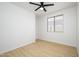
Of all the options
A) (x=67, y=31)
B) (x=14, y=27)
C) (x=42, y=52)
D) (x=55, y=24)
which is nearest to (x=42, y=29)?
(x=55, y=24)

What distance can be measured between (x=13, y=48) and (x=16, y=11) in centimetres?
158

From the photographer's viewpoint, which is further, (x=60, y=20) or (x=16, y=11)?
(x=60, y=20)

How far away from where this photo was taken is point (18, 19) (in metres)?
2.69

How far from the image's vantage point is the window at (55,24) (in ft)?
11.2

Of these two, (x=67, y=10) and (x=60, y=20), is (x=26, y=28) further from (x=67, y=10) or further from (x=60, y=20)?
(x=67, y=10)

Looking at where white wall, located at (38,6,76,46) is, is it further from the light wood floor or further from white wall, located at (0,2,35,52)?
white wall, located at (0,2,35,52)

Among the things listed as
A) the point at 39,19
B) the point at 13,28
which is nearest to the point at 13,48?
the point at 13,28

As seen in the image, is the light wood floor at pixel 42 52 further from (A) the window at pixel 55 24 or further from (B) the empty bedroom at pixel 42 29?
(A) the window at pixel 55 24

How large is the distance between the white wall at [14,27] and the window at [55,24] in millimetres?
1375

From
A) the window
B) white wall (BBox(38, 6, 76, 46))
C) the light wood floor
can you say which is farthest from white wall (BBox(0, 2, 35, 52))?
white wall (BBox(38, 6, 76, 46))

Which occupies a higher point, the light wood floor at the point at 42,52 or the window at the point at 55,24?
the window at the point at 55,24

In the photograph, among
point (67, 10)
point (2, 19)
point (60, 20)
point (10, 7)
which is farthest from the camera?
point (60, 20)

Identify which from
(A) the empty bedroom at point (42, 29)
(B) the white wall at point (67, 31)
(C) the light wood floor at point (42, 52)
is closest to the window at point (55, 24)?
(A) the empty bedroom at point (42, 29)

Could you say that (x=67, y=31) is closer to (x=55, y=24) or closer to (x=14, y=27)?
(x=55, y=24)
